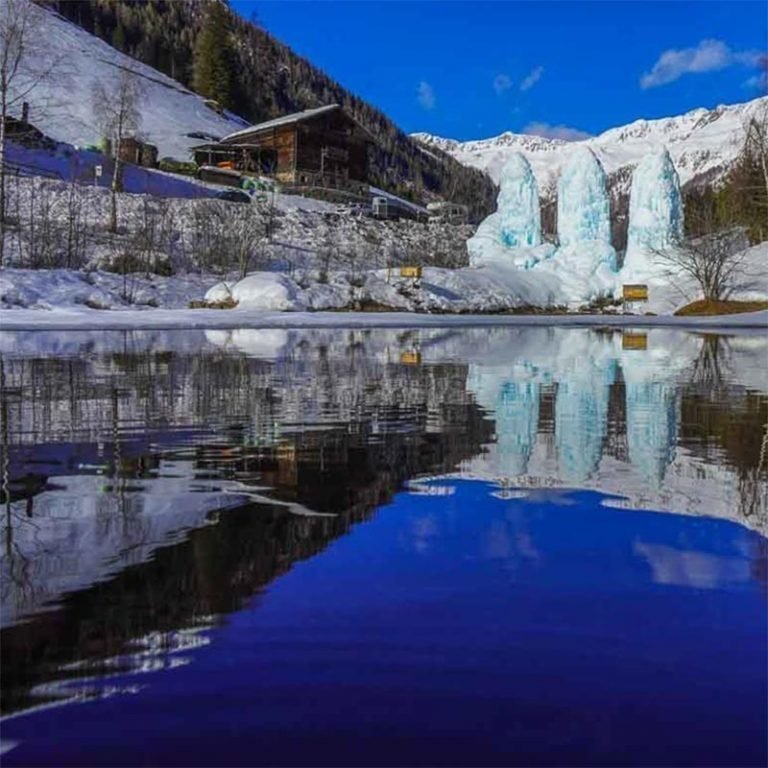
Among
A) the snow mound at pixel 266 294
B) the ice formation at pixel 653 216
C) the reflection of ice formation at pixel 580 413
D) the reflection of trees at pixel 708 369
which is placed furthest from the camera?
the ice formation at pixel 653 216

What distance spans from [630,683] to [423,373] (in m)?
9.02

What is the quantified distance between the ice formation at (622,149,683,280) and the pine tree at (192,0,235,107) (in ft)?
215

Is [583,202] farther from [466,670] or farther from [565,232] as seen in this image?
[466,670]

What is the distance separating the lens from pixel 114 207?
4338 centimetres

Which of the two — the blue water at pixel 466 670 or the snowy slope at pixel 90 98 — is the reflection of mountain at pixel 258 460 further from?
the snowy slope at pixel 90 98

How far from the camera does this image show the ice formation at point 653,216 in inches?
1686

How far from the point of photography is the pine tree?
10062 cm

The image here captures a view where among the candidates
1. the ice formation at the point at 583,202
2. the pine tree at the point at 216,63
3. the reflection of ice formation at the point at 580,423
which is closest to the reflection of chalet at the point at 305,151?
the ice formation at the point at 583,202

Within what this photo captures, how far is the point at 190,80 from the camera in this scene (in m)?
106

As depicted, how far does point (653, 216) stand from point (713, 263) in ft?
22.9

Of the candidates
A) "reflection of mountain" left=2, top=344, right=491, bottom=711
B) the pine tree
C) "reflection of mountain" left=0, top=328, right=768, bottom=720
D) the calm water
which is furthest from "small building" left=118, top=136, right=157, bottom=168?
the calm water

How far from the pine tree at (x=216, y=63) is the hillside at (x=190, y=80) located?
58.9 inches

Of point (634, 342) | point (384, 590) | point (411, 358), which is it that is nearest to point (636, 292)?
point (634, 342)

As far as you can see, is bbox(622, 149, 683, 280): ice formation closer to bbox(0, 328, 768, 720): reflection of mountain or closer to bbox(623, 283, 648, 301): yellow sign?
bbox(623, 283, 648, 301): yellow sign
